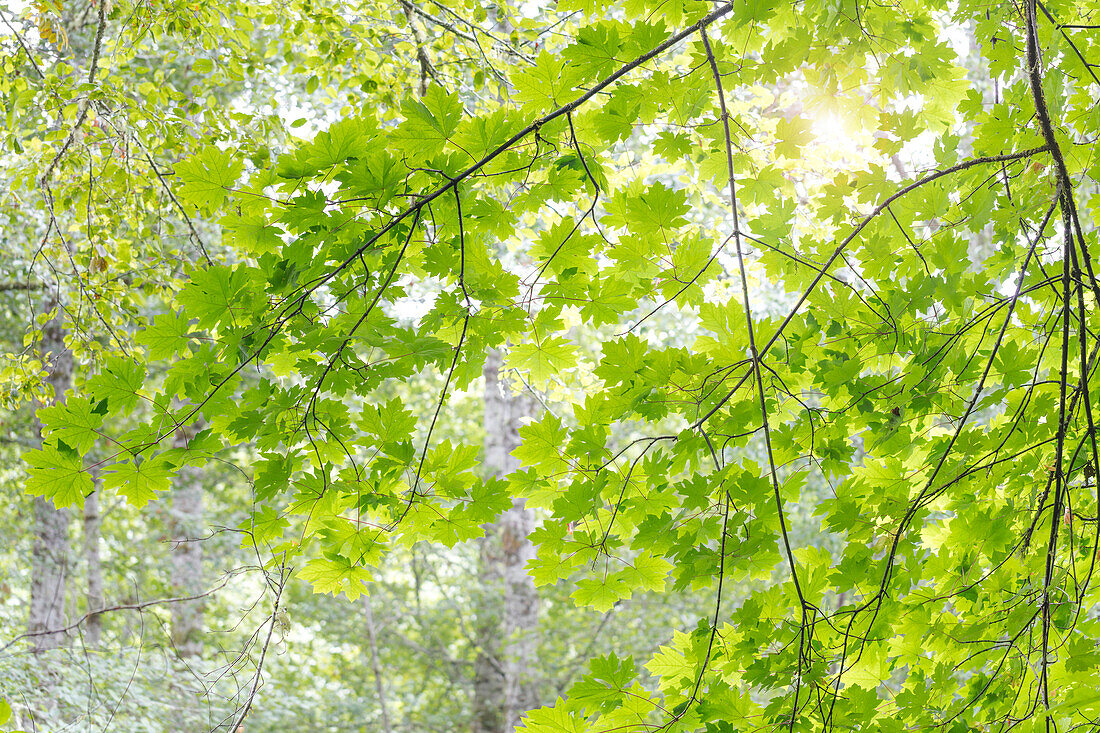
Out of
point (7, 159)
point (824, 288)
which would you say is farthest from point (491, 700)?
point (824, 288)

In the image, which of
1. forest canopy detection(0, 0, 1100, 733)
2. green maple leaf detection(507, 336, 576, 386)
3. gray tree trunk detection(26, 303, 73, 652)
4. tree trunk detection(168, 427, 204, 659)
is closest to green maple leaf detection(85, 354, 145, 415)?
forest canopy detection(0, 0, 1100, 733)

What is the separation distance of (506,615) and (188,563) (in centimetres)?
393

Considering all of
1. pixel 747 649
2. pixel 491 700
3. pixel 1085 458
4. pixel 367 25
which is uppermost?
pixel 367 25

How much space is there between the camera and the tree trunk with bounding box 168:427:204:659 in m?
7.59

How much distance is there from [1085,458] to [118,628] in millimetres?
12053

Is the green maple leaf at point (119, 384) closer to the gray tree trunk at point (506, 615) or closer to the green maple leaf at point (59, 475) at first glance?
the green maple leaf at point (59, 475)

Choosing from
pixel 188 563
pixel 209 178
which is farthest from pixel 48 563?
pixel 209 178

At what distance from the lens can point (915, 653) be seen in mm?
1664

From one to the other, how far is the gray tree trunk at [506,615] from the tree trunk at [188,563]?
3067 millimetres

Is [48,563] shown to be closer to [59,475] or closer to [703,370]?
[59,475]

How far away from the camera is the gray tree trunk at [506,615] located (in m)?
6.10

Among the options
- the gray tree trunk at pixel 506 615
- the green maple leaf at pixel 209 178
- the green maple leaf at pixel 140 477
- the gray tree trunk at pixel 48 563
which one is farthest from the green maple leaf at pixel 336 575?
the gray tree trunk at pixel 48 563

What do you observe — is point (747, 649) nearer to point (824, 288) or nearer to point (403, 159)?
point (824, 288)

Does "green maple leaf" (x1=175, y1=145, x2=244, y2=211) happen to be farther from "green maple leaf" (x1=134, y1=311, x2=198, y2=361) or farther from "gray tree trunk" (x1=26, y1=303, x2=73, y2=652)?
"gray tree trunk" (x1=26, y1=303, x2=73, y2=652)
